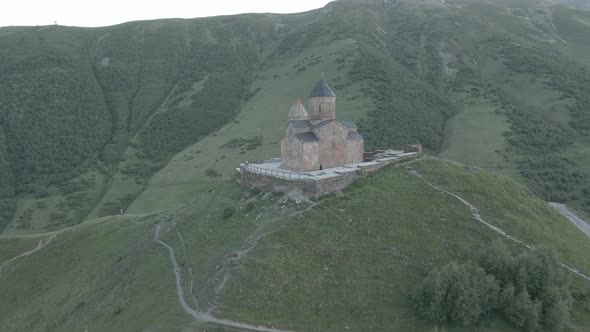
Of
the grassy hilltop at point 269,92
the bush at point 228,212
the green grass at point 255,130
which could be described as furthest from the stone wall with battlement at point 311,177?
the grassy hilltop at point 269,92

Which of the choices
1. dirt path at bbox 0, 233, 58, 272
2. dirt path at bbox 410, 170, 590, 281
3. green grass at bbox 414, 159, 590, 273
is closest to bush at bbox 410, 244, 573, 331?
dirt path at bbox 410, 170, 590, 281

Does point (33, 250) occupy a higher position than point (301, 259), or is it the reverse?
point (301, 259)

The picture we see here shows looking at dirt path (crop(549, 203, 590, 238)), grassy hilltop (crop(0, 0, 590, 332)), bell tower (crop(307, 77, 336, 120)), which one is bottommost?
dirt path (crop(549, 203, 590, 238))

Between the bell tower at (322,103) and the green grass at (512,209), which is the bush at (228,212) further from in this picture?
the green grass at (512,209)

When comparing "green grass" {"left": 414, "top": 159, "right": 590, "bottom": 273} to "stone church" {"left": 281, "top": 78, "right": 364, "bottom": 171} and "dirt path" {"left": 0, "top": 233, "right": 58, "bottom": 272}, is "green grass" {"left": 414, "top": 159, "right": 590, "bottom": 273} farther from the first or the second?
"dirt path" {"left": 0, "top": 233, "right": 58, "bottom": 272}

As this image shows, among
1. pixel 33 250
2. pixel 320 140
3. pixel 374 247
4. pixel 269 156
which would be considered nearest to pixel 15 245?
pixel 33 250

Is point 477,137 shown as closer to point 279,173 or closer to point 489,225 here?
point 489,225

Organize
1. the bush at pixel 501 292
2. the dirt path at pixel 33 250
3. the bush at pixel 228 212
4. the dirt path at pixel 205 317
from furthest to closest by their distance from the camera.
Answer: the dirt path at pixel 33 250
the bush at pixel 228 212
the bush at pixel 501 292
the dirt path at pixel 205 317
